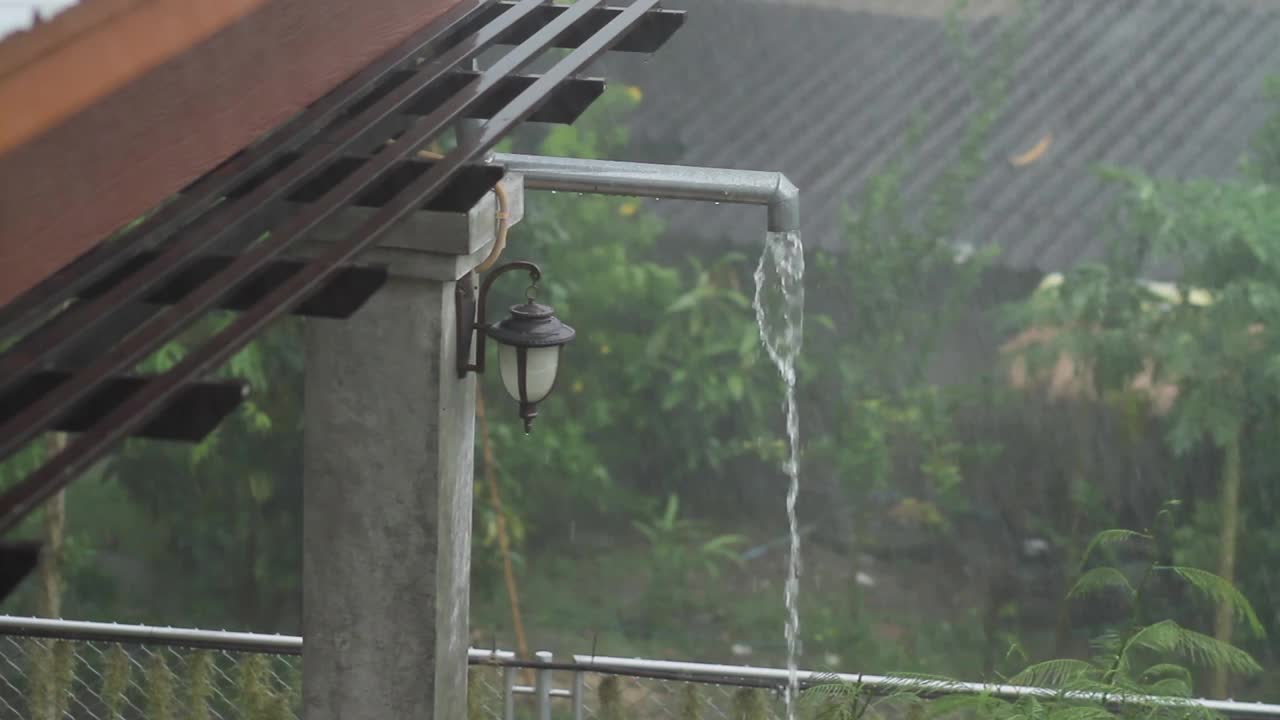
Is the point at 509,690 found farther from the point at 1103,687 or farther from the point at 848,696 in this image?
the point at 1103,687

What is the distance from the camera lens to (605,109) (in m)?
9.93

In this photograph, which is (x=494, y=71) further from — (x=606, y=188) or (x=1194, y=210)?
(x=1194, y=210)

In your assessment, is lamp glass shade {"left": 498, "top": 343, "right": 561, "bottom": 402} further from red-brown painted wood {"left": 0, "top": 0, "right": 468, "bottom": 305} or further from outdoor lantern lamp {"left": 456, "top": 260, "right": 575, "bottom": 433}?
red-brown painted wood {"left": 0, "top": 0, "right": 468, "bottom": 305}

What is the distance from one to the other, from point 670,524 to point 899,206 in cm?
247

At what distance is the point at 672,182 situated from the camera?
3357mm

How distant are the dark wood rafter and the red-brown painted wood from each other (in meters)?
0.05

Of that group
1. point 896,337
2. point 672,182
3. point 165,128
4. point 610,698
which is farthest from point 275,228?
point 896,337

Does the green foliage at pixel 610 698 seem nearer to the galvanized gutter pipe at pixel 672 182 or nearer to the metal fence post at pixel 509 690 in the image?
the metal fence post at pixel 509 690

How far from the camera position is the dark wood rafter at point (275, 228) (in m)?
1.97

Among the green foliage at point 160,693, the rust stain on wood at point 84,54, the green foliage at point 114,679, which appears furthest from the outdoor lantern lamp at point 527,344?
the green foliage at point 114,679

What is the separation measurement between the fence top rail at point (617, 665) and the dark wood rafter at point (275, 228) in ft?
3.87

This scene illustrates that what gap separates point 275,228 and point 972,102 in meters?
8.70

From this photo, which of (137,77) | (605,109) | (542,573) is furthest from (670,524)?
(137,77)

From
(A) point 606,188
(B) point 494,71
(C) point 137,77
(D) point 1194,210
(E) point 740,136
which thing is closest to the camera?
(C) point 137,77
